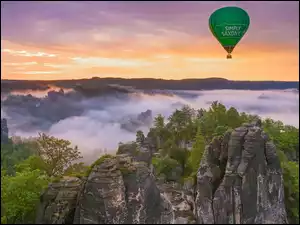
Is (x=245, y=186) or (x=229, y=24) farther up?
(x=229, y=24)

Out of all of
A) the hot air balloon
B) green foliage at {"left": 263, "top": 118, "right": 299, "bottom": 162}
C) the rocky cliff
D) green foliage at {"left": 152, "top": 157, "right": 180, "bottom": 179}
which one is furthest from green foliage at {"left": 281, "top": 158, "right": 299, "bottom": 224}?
green foliage at {"left": 263, "top": 118, "right": 299, "bottom": 162}

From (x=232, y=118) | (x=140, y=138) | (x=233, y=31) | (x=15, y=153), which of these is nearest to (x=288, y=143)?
(x=232, y=118)

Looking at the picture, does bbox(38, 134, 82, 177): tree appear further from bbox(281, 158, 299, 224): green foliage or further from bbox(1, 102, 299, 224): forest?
bbox(281, 158, 299, 224): green foliage

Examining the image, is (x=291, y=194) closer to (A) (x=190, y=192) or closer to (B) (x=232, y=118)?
(A) (x=190, y=192)

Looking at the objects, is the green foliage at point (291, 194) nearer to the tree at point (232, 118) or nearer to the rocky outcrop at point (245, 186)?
the rocky outcrop at point (245, 186)

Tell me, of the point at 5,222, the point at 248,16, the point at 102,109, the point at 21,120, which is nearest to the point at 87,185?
the point at 5,222

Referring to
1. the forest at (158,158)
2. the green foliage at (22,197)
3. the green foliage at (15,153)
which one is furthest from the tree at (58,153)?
the green foliage at (22,197)

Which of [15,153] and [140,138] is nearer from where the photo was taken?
[15,153]
